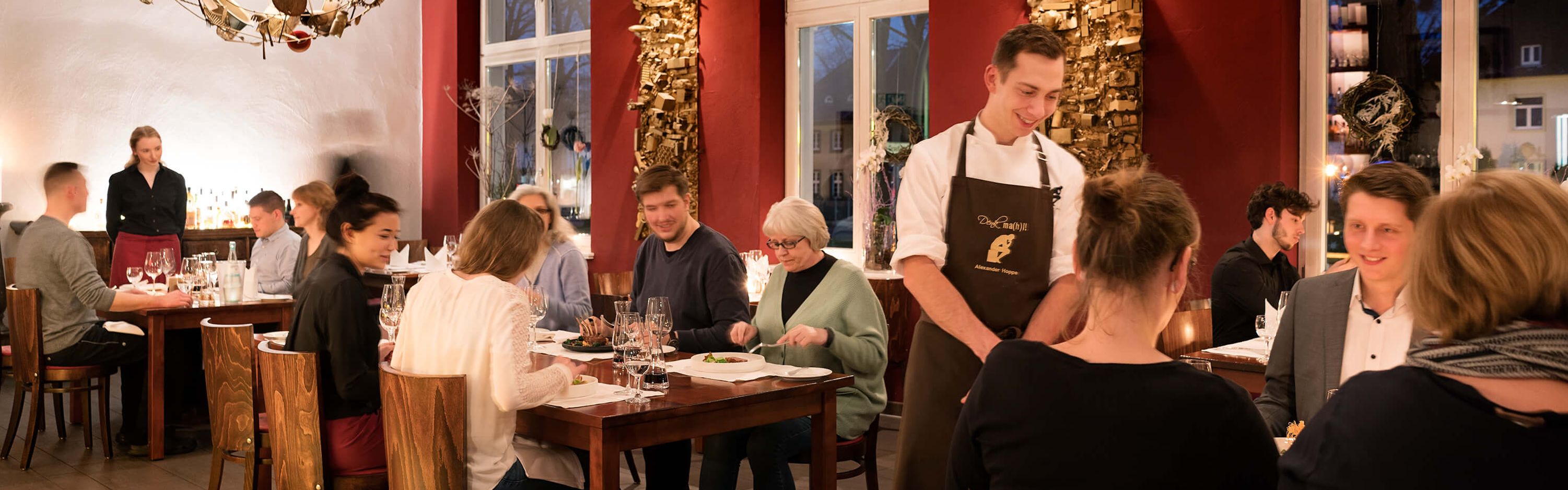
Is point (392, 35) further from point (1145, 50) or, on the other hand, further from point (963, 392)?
point (963, 392)

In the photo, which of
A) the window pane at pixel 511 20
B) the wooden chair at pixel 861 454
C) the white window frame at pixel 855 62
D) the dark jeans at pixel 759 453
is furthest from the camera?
the window pane at pixel 511 20

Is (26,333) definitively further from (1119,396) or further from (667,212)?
(1119,396)

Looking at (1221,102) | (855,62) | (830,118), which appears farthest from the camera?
(830,118)

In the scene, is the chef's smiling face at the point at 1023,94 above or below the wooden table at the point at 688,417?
above

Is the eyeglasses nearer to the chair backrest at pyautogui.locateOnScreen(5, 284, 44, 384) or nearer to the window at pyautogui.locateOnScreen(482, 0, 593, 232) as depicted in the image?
the chair backrest at pyautogui.locateOnScreen(5, 284, 44, 384)

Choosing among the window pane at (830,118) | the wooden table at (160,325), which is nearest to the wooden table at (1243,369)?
the window pane at (830,118)

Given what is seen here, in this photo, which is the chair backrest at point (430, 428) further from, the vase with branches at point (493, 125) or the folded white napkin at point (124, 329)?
the vase with branches at point (493, 125)

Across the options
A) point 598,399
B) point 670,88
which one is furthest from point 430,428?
point 670,88

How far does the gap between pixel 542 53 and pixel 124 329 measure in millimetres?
4100

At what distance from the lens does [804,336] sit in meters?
3.47

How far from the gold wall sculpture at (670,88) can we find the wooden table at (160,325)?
2487 mm

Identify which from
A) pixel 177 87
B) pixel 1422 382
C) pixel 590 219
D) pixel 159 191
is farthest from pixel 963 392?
pixel 177 87

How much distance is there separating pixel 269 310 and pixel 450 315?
3.21m

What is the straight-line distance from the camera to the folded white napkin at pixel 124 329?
17.5 feet
